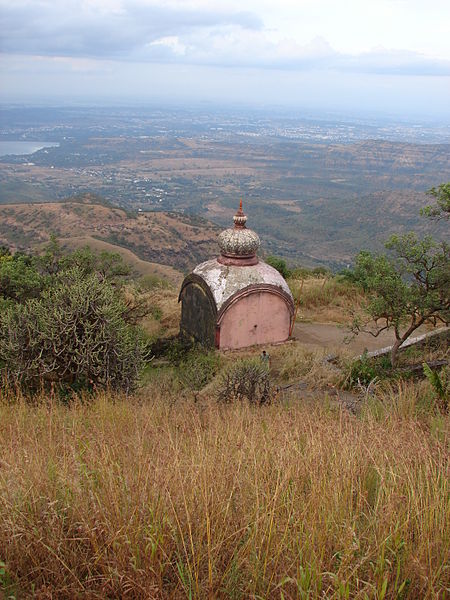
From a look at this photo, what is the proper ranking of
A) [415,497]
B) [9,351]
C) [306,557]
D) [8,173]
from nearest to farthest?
[306,557]
[415,497]
[9,351]
[8,173]

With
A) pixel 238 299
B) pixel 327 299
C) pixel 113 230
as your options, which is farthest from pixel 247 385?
pixel 113 230

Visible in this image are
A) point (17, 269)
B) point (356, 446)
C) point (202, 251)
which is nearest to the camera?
point (356, 446)

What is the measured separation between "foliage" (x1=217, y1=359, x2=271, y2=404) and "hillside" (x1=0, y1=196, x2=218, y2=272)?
1676 inches

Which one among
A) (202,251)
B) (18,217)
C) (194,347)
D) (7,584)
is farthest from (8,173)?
(7,584)

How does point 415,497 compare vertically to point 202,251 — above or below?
above

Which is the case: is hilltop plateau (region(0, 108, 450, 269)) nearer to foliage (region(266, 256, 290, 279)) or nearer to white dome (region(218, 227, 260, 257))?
foliage (region(266, 256, 290, 279))

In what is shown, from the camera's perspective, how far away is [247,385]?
301 inches

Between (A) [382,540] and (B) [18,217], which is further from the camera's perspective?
(B) [18,217]

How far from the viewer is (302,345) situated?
12039mm

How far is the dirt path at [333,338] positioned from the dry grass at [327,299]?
0.75 metres

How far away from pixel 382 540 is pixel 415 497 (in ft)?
1.15

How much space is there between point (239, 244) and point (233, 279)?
86 centimetres

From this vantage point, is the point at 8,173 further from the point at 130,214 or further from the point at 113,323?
the point at 113,323

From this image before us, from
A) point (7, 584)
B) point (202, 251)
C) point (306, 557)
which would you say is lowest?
point (202, 251)
